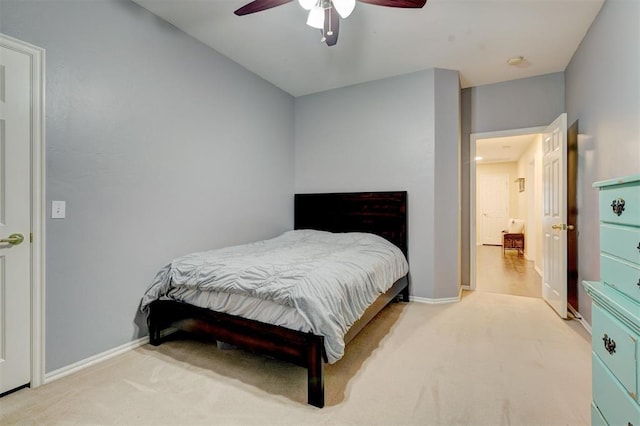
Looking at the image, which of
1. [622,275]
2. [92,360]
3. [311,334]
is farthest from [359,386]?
[92,360]

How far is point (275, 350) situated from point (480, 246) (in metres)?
8.60

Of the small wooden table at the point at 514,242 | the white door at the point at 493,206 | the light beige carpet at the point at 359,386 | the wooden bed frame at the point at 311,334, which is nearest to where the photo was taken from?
the light beige carpet at the point at 359,386

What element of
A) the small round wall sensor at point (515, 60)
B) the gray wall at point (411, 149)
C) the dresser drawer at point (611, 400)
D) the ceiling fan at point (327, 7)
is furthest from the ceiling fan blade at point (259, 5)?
the small round wall sensor at point (515, 60)

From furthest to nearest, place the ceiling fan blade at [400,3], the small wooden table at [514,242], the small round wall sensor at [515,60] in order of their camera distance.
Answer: the small wooden table at [514,242] < the small round wall sensor at [515,60] < the ceiling fan blade at [400,3]

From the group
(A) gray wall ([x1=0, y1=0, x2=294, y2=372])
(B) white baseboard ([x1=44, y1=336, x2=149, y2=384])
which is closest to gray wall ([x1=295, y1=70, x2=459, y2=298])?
(A) gray wall ([x1=0, y1=0, x2=294, y2=372])

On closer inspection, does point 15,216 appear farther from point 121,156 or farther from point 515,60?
point 515,60

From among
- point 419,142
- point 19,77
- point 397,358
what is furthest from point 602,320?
point 19,77

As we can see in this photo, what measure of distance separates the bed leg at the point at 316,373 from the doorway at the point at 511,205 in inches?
121

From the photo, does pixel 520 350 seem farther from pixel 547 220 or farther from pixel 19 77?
pixel 19 77

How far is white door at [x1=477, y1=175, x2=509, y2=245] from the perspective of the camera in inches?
351

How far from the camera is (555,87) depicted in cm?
362

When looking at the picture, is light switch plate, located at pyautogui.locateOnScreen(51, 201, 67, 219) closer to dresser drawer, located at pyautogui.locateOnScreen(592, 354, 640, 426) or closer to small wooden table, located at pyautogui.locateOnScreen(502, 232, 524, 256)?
dresser drawer, located at pyautogui.locateOnScreen(592, 354, 640, 426)

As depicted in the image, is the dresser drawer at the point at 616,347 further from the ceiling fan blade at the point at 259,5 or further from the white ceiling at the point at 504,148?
the white ceiling at the point at 504,148

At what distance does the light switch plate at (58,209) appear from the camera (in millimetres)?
1951
